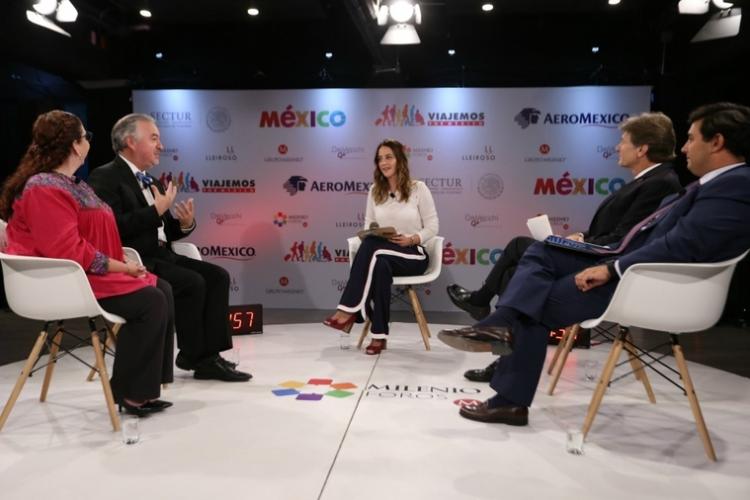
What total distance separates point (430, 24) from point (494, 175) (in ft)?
5.55

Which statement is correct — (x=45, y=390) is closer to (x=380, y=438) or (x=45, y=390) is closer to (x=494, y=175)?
(x=380, y=438)

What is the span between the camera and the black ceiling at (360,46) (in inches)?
239

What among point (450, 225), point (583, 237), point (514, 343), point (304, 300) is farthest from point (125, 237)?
point (450, 225)

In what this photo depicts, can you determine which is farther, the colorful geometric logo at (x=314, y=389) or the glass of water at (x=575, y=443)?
the colorful geometric logo at (x=314, y=389)

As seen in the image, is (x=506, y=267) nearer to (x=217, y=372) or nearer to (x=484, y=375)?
(x=484, y=375)

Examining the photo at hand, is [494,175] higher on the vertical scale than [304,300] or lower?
higher

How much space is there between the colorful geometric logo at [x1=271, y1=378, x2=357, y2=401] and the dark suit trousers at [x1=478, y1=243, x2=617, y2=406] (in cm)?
86

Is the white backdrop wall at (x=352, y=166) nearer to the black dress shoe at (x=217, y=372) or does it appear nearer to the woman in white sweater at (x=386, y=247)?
the woman in white sweater at (x=386, y=247)

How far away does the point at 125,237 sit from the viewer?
10.3 ft

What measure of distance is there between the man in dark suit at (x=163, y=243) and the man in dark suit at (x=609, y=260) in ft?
4.70

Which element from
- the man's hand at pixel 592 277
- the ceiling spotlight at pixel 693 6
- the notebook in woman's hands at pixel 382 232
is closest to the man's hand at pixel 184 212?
the notebook in woman's hands at pixel 382 232

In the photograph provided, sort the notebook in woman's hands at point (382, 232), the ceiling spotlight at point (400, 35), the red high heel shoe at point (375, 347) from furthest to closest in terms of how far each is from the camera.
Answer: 1. the ceiling spotlight at point (400, 35)
2. the notebook in woman's hands at point (382, 232)
3. the red high heel shoe at point (375, 347)

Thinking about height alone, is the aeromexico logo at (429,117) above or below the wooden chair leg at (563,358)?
above

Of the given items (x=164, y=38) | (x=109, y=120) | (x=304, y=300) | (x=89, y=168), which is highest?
(x=164, y=38)
